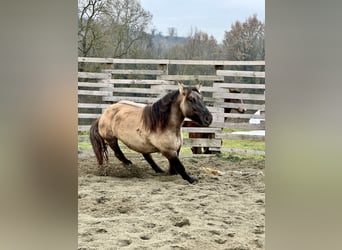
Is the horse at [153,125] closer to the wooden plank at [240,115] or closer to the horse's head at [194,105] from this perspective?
the horse's head at [194,105]

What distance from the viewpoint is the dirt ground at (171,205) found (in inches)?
72.2

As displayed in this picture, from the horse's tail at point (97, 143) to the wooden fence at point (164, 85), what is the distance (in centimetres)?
5

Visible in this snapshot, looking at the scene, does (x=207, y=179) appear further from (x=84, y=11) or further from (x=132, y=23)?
(x=84, y=11)

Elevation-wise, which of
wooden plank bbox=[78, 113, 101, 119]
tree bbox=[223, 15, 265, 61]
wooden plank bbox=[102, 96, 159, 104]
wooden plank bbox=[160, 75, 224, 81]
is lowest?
wooden plank bbox=[78, 113, 101, 119]

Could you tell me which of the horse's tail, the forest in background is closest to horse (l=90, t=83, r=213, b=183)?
the horse's tail

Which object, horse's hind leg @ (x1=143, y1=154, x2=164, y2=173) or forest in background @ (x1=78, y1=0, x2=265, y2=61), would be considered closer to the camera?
forest in background @ (x1=78, y1=0, x2=265, y2=61)

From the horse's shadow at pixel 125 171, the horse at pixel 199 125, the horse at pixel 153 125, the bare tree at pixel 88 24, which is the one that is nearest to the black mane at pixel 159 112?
the horse at pixel 153 125

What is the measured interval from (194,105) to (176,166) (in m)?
0.35

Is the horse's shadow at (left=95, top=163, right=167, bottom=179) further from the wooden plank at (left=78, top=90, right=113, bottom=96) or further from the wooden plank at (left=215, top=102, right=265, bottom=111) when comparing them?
the wooden plank at (left=215, top=102, right=265, bottom=111)

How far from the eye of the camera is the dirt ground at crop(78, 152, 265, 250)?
1.83m

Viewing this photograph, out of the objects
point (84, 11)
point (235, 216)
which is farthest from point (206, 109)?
point (84, 11)
